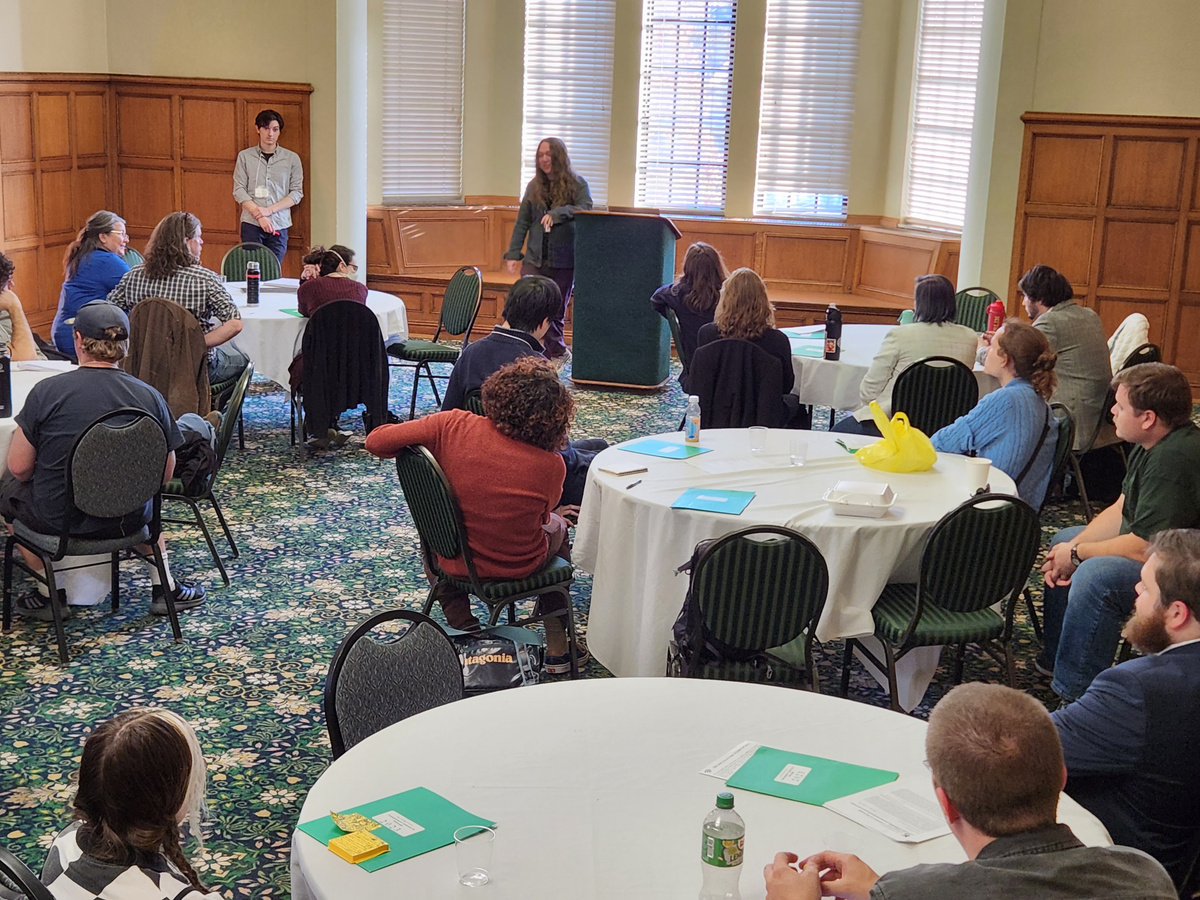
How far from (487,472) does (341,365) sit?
3.27 meters

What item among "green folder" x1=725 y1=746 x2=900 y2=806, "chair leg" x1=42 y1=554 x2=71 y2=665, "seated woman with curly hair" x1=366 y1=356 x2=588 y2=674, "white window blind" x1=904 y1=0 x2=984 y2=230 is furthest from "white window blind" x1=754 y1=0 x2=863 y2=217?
"green folder" x1=725 y1=746 x2=900 y2=806

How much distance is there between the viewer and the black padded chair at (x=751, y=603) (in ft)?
12.4

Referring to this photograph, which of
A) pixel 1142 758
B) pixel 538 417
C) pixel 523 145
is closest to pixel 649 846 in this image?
pixel 1142 758

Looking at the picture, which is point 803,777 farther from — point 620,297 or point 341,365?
point 620,297

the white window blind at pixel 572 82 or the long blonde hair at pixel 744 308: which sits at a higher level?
the white window blind at pixel 572 82

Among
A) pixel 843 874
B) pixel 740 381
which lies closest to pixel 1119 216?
pixel 740 381

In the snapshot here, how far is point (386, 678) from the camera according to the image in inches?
118

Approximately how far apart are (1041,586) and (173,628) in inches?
150

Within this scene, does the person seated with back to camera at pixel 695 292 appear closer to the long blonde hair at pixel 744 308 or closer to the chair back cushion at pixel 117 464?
the long blonde hair at pixel 744 308

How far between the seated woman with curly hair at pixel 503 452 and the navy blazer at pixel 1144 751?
197 centimetres

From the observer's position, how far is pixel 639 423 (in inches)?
345

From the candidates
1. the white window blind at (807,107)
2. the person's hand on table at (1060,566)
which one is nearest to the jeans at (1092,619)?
the person's hand on table at (1060,566)

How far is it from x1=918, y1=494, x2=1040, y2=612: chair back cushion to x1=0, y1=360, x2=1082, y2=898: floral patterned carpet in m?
0.65

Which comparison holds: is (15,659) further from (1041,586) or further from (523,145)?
(523,145)
